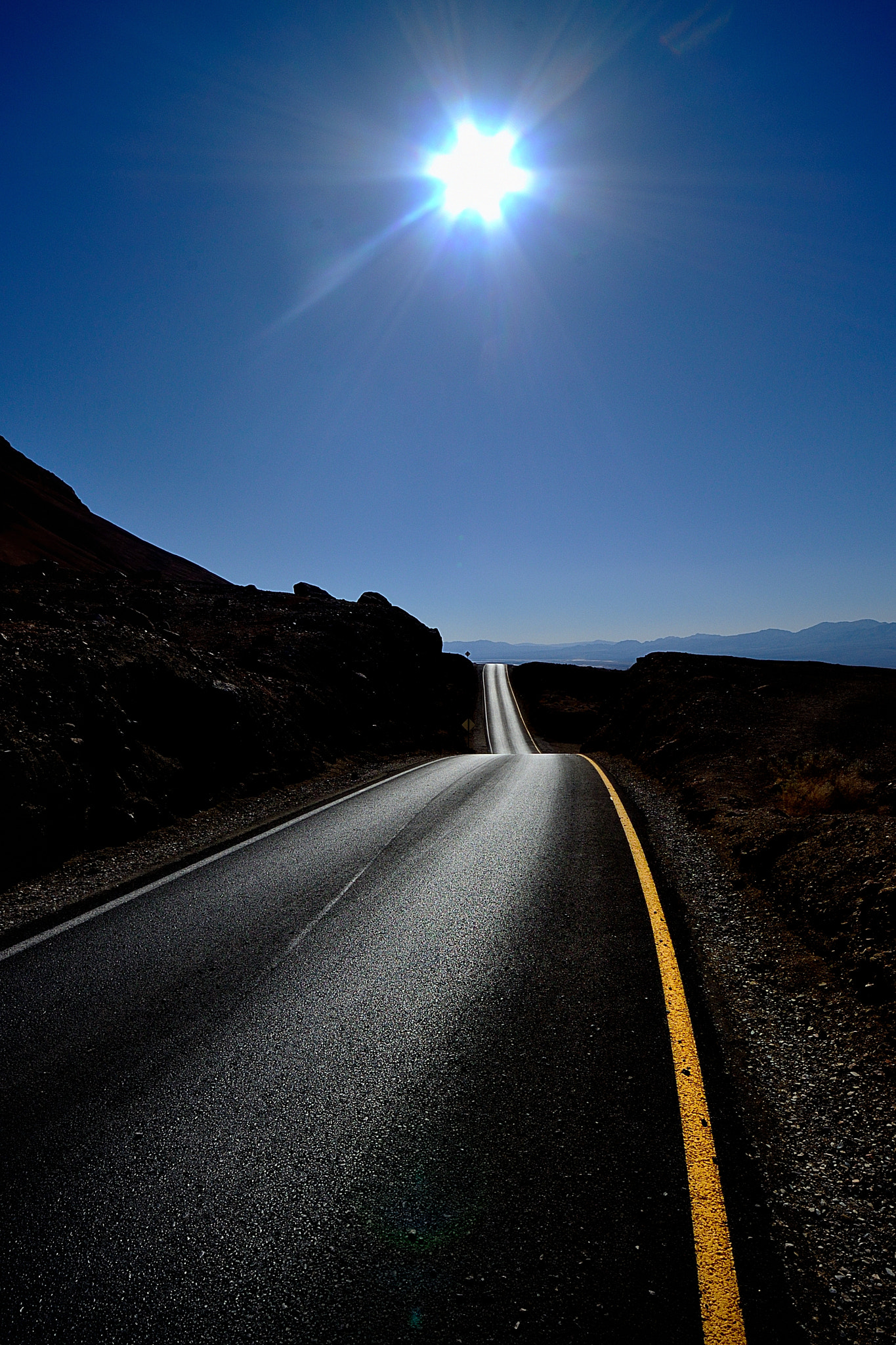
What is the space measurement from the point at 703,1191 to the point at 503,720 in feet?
139

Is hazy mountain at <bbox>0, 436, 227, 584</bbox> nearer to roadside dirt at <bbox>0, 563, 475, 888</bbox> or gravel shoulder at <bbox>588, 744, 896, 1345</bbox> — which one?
roadside dirt at <bbox>0, 563, 475, 888</bbox>

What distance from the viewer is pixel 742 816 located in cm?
833

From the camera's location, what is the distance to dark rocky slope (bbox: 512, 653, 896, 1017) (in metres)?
4.94

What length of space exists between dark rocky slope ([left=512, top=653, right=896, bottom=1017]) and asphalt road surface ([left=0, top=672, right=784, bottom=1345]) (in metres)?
1.58

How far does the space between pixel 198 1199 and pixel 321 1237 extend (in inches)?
24.2

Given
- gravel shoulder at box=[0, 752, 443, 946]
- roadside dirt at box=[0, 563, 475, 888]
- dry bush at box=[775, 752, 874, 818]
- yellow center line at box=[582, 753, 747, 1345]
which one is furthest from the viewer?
dry bush at box=[775, 752, 874, 818]

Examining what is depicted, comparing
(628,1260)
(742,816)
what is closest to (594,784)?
(742,816)

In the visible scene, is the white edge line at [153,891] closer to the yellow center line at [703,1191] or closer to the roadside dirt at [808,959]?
the yellow center line at [703,1191]

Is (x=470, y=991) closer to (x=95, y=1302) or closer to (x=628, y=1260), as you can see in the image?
(x=628, y=1260)

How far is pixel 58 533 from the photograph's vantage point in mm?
60406

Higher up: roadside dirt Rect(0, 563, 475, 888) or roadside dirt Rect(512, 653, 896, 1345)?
roadside dirt Rect(0, 563, 475, 888)

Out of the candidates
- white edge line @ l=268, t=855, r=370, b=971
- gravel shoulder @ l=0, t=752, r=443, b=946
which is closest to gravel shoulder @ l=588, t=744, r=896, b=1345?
white edge line @ l=268, t=855, r=370, b=971

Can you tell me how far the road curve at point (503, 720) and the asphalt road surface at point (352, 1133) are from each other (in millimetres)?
19504

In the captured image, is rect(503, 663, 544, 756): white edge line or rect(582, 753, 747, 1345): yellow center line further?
rect(503, 663, 544, 756): white edge line
